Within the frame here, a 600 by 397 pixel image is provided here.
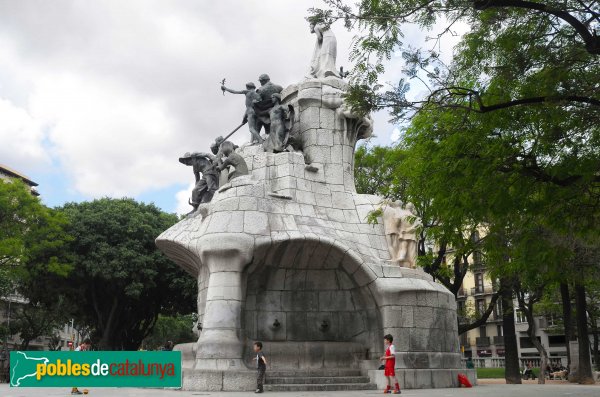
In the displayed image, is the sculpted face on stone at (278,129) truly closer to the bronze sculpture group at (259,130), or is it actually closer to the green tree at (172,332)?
the bronze sculpture group at (259,130)

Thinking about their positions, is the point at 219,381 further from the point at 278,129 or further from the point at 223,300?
the point at 278,129

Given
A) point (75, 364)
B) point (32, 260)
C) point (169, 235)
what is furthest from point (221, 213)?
point (32, 260)

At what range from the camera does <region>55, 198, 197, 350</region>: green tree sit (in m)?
28.7

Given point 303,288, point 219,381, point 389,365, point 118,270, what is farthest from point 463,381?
A: point 118,270

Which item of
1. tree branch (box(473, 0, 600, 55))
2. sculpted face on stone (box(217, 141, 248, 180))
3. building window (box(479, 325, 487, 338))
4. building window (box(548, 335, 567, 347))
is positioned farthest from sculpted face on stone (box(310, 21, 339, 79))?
building window (box(479, 325, 487, 338))

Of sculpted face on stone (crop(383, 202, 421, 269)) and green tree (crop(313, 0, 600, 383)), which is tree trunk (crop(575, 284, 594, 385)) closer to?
sculpted face on stone (crop(383, 202, 421, 269))

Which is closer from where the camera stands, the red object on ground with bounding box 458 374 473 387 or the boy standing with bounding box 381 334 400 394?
the boy standing with bounding box 381 334 400 394

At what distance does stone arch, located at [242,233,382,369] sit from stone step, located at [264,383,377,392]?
96 cm

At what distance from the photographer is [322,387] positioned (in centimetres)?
1376

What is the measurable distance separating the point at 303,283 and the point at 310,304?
22.9 inches

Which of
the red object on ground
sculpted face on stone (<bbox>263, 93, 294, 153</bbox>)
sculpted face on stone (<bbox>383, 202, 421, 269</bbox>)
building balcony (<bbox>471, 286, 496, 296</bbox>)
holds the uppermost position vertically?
sculpted face on stone (<bbox>263, 93, 294, 153</bbox>)

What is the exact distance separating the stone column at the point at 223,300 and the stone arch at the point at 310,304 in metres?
0.56

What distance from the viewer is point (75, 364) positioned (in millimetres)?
11531

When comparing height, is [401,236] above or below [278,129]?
below
